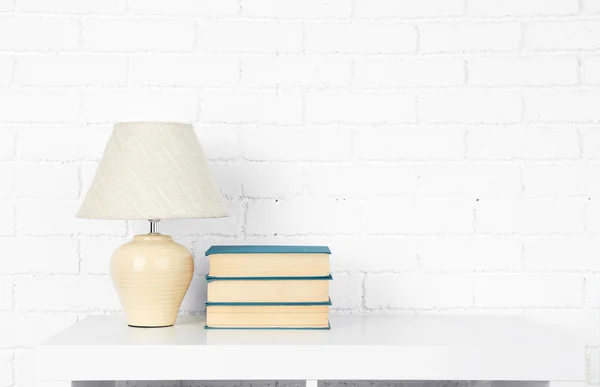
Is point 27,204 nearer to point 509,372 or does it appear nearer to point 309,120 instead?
point 309,120

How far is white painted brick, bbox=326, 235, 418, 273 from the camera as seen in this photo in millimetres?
2113

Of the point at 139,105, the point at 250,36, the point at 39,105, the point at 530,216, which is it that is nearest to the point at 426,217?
the point at 530,216

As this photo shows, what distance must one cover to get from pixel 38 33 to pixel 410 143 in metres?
1.10

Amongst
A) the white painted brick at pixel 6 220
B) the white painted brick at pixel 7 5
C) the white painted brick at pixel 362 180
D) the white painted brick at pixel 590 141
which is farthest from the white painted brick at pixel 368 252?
the white painted brick at pixel 7 5

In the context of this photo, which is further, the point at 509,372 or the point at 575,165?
the point at 575,165

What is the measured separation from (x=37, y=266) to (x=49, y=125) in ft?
1.31

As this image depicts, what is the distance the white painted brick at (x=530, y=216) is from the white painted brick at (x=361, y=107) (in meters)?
0.35

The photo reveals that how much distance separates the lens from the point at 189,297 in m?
2.10

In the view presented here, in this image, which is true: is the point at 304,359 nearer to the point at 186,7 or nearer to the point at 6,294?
the point at 6,294

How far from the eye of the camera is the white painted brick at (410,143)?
2123mm

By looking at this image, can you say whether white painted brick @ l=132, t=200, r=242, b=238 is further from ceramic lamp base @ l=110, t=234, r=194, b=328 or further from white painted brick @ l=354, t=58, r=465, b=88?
white painted brick @ l=354, t=58, r=465, b=88

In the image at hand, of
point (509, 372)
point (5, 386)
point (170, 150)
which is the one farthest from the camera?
point (5, 386)

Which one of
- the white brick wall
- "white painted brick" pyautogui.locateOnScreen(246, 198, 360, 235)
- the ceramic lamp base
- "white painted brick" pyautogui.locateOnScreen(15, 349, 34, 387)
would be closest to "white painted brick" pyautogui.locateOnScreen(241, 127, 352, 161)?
the white brick wall

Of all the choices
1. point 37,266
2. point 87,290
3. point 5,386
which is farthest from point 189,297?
point 5,386
